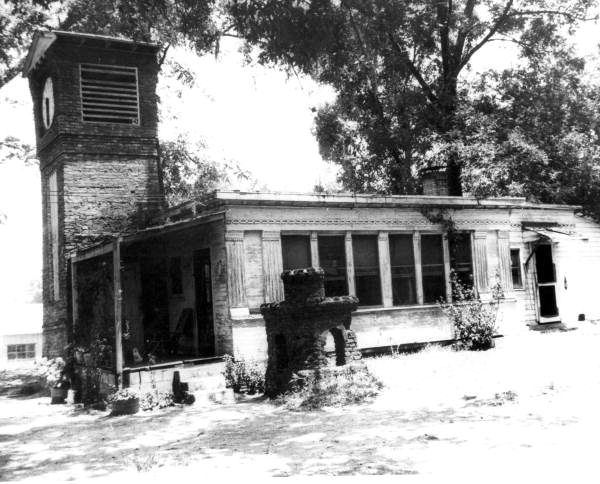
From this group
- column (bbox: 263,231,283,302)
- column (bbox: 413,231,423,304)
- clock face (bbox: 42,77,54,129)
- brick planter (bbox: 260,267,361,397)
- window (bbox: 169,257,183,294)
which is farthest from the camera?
clock face (bbox: 42,77,54,129)

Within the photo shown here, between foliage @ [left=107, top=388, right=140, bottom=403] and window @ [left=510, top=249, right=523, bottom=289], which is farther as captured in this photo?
window @ [left=510, top=249, right=523, bottom=289]

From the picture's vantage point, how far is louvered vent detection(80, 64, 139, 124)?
16578 millimetres

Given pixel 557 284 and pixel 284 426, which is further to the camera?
pixel 557 284

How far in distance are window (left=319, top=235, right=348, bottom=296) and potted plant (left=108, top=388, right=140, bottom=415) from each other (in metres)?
5.49

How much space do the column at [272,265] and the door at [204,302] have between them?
1.45 metres

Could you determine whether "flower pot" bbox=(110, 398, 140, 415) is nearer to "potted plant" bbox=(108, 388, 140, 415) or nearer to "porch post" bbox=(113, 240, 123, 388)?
"potted plant" bbox=(108, 388, 140, 415)

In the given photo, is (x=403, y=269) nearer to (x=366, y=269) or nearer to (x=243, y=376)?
(x=366, y=269)

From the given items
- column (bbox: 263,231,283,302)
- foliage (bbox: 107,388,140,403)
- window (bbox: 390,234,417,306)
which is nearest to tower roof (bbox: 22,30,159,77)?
column (bbox: 263,231,283,302)

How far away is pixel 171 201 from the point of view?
2605 cm

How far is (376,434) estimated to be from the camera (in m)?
7.93

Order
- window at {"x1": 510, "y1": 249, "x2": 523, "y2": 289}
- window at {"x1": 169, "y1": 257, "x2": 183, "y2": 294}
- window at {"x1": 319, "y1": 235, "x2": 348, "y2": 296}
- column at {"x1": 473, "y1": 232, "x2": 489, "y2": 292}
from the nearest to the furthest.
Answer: window at {"x1": 319, "y1": 235, "x2": 348, "y2": 296}
window at {"x1": 169, "y1": 257, "x2": 183, "y2": 294}
column at {"x1": 473, "y1": 232, "x2": 489, "y2": 292}
window at {"x1": 510, "y1": 249, "x2": 523, "y2": 289}

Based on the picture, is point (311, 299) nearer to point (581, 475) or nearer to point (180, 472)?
point (180, 472)

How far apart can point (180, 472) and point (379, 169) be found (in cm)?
2356

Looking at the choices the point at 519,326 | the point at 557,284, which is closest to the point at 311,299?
the point at 519,326
